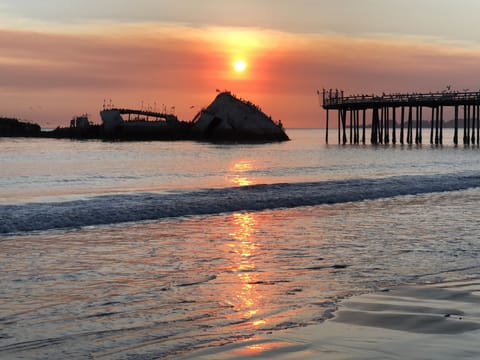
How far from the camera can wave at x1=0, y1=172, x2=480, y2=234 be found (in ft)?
55.6

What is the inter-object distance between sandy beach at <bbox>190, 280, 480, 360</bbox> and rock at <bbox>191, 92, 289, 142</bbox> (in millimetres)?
96689

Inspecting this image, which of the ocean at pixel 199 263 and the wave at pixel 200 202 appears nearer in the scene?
the ocean at pixel 199 263

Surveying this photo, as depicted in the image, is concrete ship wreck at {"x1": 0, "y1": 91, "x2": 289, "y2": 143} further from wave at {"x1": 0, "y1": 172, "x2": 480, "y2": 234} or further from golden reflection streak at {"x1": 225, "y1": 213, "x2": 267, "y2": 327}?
golden reflection streak at {"x1": 225, "y1": 213, "x2": 267, "y2": 327}

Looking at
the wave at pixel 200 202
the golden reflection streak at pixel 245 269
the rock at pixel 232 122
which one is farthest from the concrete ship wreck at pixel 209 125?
the golden reflection streak at pixel 245 269

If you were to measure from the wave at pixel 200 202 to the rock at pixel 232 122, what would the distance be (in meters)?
74.2

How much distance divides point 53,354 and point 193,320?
66.3 inches

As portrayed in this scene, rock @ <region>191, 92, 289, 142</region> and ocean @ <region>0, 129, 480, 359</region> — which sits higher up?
rock @ <region>191, 92, 289, 142</region>

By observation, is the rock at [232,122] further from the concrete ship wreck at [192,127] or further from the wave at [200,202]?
the wave at [200,202]

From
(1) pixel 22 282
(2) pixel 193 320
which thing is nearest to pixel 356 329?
(2) pixel 193 320

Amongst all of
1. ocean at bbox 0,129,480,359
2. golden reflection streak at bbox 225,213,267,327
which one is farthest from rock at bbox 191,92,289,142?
golden reflection streak at bbox 225,213,267,327

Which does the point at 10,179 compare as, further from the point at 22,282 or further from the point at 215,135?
the point at 215,135

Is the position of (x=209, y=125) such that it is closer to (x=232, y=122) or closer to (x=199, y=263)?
(x=232, y=122)

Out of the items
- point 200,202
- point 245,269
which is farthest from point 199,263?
point 200,202

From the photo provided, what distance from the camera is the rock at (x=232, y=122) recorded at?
105250 mm
